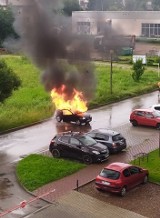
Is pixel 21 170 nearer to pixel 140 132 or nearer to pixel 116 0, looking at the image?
pixel 140 132

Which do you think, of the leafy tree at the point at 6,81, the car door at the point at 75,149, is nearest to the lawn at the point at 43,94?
the leafy tree at the point at 6,81

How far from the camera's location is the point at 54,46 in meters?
34.5

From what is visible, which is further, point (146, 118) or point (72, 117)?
point (72, 117)

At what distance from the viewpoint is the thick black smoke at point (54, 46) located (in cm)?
3362

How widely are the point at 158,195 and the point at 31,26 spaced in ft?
57.5

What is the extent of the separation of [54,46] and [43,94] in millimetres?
10137

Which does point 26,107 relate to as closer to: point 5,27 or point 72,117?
point 72,117

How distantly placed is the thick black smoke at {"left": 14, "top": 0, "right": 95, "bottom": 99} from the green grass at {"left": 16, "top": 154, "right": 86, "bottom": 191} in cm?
1048

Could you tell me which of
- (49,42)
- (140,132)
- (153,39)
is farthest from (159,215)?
(153,39)

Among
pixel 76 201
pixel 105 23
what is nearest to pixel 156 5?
pixel 105 23

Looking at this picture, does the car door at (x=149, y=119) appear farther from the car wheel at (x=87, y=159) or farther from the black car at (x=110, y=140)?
the car wheel at (x=87, y=159)

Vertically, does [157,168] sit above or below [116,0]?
below

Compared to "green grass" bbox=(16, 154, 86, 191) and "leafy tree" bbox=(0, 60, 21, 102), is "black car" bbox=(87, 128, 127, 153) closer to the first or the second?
"green grass" bbox=(16, 154, 86, 191)

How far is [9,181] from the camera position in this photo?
74.6 ft
